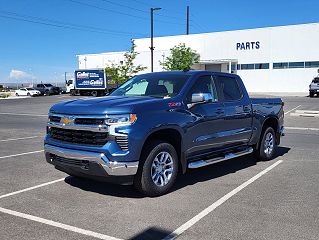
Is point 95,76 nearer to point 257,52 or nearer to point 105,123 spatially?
point 257,52

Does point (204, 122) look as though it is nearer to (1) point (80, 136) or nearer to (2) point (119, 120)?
(2) point (119, 120)

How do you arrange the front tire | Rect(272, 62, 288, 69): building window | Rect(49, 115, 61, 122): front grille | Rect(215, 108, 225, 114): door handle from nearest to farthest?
the front tire < Rect(49, 115, 61, 122): front grille < Rect(215, 108, 225, 114): door handle < Rect(272, 62, 288, 69): building window

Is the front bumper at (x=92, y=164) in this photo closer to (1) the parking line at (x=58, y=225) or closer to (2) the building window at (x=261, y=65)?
(1) the parking line at (x=58, y=225)

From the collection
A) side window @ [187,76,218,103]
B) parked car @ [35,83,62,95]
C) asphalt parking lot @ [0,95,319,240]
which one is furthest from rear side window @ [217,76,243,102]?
parked car @ [35,83,62,95]

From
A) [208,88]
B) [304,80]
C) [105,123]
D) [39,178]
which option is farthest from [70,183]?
[304,80]

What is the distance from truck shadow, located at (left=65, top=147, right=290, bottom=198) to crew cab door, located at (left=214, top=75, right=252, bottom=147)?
0.61m

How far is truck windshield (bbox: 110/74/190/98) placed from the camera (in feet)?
20.0

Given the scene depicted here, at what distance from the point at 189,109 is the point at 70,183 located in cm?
235

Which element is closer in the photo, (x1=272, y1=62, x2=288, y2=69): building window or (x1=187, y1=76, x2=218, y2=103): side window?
(x1=187, y1=76, x2=218, y2=103): side window

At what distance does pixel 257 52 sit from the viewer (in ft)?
166

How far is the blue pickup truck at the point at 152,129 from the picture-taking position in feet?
16.4

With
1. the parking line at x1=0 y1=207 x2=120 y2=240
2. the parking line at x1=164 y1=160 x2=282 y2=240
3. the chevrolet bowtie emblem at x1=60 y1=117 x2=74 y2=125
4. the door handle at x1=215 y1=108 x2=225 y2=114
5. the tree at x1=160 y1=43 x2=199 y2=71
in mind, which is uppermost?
the tree at x1=160 y1=43 x2=199 y2=71

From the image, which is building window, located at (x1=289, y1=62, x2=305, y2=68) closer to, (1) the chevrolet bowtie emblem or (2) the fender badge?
(2) the fender badge

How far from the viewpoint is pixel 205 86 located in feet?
21.2
